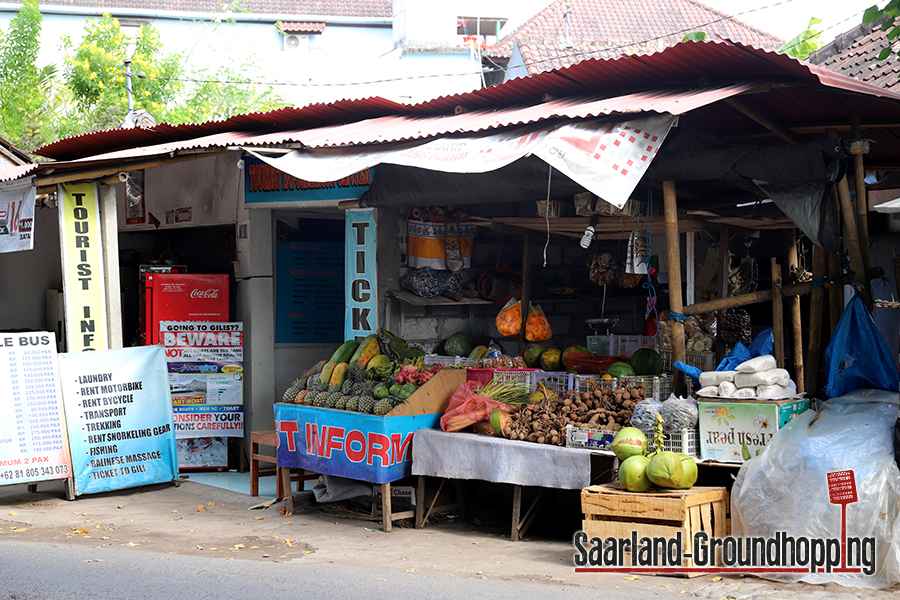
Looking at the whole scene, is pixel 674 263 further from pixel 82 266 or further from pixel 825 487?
pixel 82 266

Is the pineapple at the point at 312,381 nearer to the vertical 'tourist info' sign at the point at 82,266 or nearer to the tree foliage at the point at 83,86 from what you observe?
the vertical 'tourist info' sign at the point at 82,266

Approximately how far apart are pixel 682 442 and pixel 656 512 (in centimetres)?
71

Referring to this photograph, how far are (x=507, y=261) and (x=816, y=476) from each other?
4.72 m

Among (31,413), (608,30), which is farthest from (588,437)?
(608,30)

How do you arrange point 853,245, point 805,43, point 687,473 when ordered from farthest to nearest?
point 805,43, point 853,245, point 687,473

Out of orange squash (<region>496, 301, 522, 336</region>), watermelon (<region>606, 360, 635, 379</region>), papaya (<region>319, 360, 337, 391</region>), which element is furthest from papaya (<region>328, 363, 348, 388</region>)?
watermelon (<region>606, 360, 635, 379</region>)

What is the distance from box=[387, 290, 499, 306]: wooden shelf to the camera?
28.0 ft

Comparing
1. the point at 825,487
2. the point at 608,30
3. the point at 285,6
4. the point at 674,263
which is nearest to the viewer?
the point at 825,487

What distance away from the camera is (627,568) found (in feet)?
18.2

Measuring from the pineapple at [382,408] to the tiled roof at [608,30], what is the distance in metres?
23.0

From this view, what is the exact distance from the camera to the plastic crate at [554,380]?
743 centimetres

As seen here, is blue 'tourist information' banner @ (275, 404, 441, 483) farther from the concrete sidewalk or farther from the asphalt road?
the asphalt road

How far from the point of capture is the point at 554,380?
7.52 meters

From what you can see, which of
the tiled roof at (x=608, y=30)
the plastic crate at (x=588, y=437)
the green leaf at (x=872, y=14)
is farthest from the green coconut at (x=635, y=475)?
the tiled roof at (x=608, y=30)
